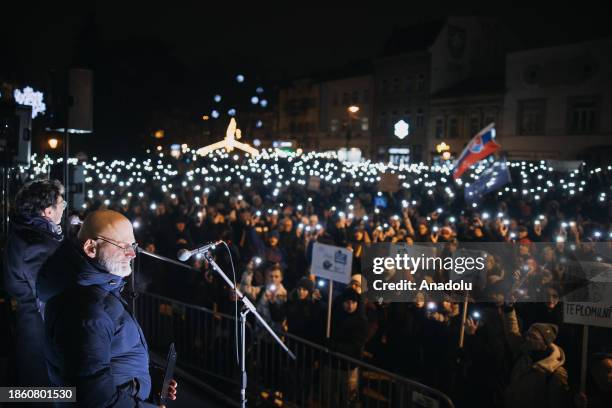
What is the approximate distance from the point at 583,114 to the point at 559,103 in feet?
6.05

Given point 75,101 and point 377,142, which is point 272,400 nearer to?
point 75,101

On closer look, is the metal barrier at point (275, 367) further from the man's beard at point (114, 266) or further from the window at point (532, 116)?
the window at point (532, 116)

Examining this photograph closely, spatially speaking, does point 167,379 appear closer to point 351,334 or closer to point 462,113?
point 351,334

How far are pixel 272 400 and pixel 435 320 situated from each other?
6.81 feet

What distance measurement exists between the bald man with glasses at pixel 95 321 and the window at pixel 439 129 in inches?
1760

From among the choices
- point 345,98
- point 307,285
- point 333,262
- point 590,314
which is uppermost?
point 345,98

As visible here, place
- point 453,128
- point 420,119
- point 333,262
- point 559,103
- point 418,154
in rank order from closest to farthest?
point 333,262 → point 559,103 → point 453,128 → point 418,154 → point 420,119

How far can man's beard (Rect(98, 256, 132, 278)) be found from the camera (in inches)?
104

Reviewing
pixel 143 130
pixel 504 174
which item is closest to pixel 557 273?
pixel 504 174

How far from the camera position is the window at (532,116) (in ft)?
127

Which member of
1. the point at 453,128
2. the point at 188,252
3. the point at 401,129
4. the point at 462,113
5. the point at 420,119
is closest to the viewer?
the point at 188,252

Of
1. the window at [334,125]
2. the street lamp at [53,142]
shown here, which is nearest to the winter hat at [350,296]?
the street lamp at [53,142]

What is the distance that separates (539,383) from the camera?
5.04 meters

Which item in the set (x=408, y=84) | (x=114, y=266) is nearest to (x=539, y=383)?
(x=114, y=266)
